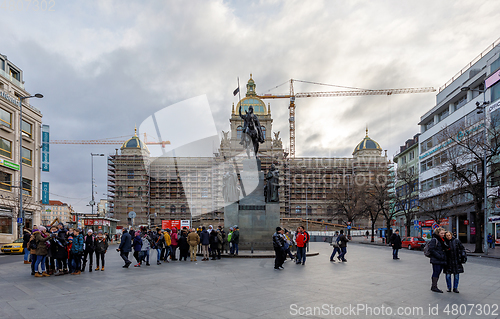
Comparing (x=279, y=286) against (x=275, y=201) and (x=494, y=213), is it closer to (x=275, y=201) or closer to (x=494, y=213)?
(x=275, y=201)

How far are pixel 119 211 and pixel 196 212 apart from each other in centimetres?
1596

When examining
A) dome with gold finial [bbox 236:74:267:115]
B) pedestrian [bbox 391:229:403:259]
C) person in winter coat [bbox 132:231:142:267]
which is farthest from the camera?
dome with gold finial [bbox 236:74:267:115]

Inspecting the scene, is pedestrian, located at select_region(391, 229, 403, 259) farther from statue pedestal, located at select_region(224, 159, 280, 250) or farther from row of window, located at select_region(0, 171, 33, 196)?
row of window, located at select_region(0, 171, 33, 196)

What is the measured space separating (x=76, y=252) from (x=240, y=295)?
7.34 meters

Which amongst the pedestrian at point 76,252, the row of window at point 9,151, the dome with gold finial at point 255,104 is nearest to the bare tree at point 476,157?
the pedestrian at point 76,252

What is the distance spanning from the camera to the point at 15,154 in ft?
139

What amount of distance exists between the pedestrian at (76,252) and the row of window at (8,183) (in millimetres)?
29580

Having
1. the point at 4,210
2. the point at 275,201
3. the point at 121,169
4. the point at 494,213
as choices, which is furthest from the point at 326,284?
the point at 121,169

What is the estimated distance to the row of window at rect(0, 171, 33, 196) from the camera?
3997 centimetres

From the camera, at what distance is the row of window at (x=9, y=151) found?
40.3 meters

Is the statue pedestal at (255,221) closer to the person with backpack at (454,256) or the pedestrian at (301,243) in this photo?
the pedestrian at (301,243)

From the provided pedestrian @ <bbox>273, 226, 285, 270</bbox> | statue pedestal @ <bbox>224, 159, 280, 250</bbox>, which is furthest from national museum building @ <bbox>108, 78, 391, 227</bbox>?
pedestrian @ <bbox>273, 226, 285, 270</bbox>

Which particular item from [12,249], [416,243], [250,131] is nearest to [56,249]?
[250,131]

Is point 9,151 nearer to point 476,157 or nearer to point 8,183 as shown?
point 8,183
